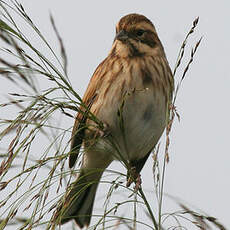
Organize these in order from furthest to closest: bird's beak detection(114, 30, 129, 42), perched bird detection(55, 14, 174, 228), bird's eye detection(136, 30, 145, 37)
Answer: bird's eye detection(136, 30, 145, 37) < bird's beak detection(114, 30, 129, 42) < perched bird detection(55, 14, 174, 228)

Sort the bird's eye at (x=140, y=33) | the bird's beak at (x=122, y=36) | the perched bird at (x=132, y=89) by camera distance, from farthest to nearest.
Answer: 1. the bird's eye at (x=140, y=33)
2. the bird's beak at (x=122, y=36)
3. the perched bird at (x=132, y=89)

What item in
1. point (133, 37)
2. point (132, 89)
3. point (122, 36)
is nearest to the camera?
point (132, 89)

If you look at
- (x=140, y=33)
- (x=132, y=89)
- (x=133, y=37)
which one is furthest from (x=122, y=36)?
(x=132, y=89)

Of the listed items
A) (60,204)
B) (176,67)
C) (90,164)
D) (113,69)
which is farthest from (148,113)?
(60,204)

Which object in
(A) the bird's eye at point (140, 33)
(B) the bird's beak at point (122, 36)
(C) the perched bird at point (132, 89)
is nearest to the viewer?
(C) the perched bird at point (132, 89)

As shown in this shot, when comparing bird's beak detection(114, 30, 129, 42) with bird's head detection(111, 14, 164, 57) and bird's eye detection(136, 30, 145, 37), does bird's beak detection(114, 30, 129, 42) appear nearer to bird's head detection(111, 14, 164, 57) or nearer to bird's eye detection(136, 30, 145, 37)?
bird's head detection(111, 14, 164, 57)

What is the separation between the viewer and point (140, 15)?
3.76m

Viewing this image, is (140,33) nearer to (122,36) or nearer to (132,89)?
(122,36)

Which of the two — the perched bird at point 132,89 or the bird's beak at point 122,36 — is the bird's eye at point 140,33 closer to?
the perched bird at point 132,89

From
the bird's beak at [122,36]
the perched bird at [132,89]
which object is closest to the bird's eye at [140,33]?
the perched bird at [132,89]

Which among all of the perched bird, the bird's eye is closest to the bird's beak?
the perched bird

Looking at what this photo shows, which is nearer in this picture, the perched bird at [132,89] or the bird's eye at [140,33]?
the perched bird at [132,89]

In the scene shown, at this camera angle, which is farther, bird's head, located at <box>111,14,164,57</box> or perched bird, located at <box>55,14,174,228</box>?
bird's head, located at <box>111,14,164,57</box>

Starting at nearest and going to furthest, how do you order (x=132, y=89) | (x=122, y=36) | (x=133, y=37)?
(x=132, y=89)
(x=122, y=36)
(x=133, y=37)
